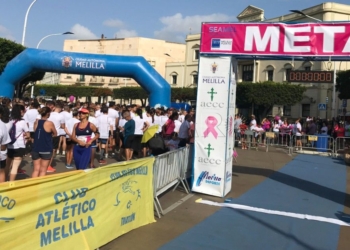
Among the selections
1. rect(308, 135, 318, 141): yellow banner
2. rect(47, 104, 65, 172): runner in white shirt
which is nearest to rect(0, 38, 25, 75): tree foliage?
rect(47, 104, 65, 172): runner in white shirt

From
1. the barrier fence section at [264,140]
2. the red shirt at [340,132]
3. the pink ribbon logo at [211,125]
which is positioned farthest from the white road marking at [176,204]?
the red shirt at [340,132]

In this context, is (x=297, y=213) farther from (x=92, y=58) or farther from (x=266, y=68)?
(x=266, y=68)

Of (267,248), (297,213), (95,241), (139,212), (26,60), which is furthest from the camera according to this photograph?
(26,60)

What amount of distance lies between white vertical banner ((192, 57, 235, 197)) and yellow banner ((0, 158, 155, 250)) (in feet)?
7.11

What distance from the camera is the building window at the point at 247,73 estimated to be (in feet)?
151

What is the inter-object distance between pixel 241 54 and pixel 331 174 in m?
5.95

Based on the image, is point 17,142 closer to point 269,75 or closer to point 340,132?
point 340,132

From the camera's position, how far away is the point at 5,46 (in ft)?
84.5

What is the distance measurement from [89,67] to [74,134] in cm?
994

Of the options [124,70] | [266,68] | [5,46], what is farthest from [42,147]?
[266,68]

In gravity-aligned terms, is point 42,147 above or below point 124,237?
above

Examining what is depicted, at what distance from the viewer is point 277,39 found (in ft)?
25.2

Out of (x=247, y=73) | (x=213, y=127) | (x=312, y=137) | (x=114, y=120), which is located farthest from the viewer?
(x=247, y=73)

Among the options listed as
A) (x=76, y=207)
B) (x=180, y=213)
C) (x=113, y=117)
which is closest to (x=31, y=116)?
(x=113, y=117)
